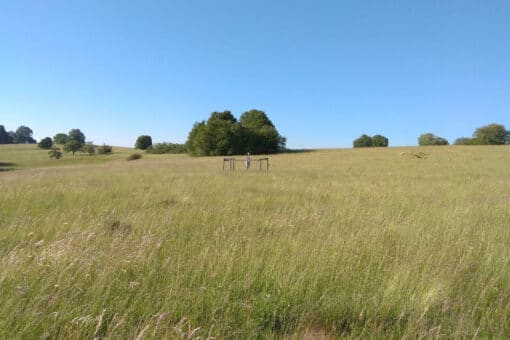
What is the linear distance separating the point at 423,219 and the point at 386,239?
1.90 metres

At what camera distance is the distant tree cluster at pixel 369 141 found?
116713 mm

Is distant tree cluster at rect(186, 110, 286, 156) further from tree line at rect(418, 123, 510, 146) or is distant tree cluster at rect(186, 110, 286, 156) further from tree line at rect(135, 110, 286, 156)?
tree line at rect(418, 123, 510, 146)

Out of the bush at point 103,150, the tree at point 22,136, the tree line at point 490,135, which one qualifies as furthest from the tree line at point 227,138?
the tree at point 22,136

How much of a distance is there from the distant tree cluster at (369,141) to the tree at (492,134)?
3468cm

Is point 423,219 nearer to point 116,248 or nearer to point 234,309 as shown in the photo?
point 234,309

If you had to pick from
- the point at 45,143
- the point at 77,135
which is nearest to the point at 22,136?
the point at 77,135

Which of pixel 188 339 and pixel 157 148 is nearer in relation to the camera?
pixel 188 339

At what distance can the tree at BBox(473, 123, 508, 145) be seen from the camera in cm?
7741

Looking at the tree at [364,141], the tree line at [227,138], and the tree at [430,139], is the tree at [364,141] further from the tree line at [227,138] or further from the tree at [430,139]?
the tree line at [227,138]

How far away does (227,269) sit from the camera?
300 centimetres

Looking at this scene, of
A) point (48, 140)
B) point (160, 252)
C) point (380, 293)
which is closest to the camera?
point (380, 293)

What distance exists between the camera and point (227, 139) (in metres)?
61.3

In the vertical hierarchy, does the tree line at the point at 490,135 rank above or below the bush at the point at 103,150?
above

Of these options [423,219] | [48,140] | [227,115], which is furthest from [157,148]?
[423,219]
